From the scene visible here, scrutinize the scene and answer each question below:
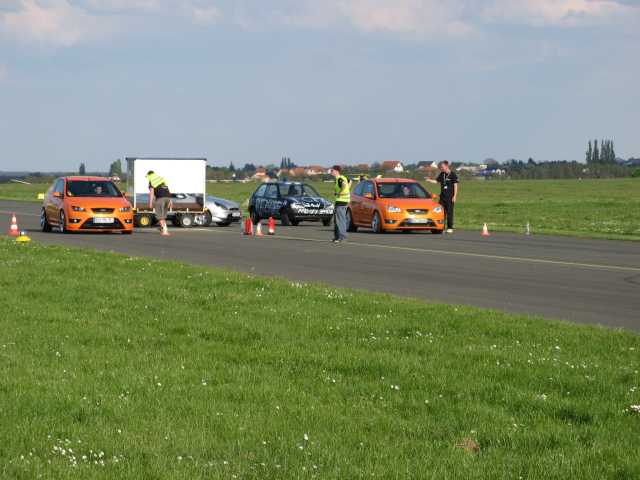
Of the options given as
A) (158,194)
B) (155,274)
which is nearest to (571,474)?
(155,274)

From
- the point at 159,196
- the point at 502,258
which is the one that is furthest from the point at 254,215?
the point at 502,258

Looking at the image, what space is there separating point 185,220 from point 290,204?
11.9ft

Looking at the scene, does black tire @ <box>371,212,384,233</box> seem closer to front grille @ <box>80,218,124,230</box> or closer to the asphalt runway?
the asphalt runway

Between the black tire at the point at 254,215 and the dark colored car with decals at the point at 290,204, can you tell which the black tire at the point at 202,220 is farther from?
the black tire at the point at 254,215

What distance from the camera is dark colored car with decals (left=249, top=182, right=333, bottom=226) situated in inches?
1506

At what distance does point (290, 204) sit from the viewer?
3828cm

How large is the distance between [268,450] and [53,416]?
5.40 ft

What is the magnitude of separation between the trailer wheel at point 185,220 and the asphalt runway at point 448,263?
10.3 ft

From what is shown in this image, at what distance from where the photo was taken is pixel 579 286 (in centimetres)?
1681

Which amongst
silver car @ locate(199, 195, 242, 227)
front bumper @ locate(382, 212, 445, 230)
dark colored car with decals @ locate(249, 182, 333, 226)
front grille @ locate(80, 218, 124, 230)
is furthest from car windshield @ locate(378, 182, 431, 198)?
front grille @ locate(80, 218, 124, 230)

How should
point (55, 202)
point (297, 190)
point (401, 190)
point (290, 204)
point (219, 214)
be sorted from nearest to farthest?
point (55, 202)
point (401, 190)
point (219, 214)
point (290, 204)
point (297, 190)

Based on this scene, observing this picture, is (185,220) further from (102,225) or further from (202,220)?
(102,225)

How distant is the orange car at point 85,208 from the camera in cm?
3164

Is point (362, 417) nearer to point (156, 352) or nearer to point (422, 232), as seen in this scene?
point (156, 352)
